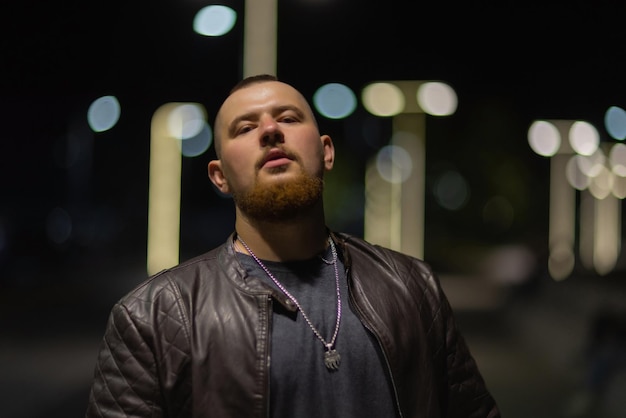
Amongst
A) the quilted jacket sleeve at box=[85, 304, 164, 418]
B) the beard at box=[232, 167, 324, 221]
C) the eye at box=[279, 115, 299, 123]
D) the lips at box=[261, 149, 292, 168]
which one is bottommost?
the quilted jacket sleeve at box=[85, 304, 164, 418]

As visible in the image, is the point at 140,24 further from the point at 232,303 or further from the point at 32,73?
the point at 232,303

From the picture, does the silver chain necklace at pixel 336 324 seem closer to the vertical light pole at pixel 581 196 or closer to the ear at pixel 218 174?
the ear at pixel 218 174

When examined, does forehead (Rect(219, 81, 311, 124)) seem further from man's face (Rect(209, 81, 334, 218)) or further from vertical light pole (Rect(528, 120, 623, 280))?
vertical light pole (Rect(528, 120, 623, 280))

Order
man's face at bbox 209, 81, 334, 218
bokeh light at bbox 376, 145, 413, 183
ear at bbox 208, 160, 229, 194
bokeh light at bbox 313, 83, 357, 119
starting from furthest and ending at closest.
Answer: bokeh light at bbox 376, 145, 413, 183 < bokeh light at bbox 313, 83, 357, 119 < ear at bbox 208, 160, 229, 194 < man's face at bbox 209, 81, 334, 218

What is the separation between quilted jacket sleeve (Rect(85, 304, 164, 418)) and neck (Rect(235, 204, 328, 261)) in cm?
28

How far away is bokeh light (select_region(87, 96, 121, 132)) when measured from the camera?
231cm

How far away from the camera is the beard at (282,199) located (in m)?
1.17

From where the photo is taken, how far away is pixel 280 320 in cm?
113

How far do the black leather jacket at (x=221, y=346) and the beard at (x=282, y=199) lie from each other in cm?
12

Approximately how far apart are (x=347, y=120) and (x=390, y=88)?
0.69 feet

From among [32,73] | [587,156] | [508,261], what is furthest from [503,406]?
[32,73]

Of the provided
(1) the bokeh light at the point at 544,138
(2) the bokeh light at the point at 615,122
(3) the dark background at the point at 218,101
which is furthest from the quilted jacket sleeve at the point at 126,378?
(2) the bokeh light at the point at 615,122

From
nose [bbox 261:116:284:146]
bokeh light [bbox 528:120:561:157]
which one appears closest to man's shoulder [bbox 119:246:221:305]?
nose [bbox 261:116:284:146]

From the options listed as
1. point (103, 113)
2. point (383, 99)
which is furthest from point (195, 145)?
point (383, 99)
